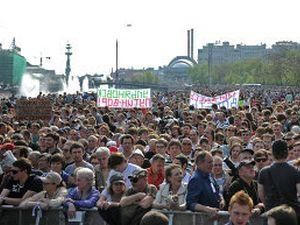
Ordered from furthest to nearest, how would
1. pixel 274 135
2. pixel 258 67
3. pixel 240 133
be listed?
pixel 258 67
pixel 240 133
pixel 274 135

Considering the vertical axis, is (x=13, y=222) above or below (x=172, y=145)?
below

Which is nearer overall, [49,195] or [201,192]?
[201,192]

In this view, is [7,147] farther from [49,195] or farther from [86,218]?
[86,218]

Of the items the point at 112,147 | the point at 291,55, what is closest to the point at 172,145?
the point at 112,147

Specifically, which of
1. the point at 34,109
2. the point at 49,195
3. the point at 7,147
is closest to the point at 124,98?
the point at 34,109

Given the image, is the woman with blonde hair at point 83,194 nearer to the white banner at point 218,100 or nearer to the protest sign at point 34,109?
the protest sign at point 34,109

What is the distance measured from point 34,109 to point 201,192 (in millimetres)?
12957

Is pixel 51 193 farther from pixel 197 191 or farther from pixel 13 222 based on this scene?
pixel 197 191

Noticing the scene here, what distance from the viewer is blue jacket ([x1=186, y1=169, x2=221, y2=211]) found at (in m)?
9.50

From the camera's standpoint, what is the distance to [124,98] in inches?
1155

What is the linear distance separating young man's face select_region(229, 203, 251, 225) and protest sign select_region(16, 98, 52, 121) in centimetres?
1496

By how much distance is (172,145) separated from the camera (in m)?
13.2

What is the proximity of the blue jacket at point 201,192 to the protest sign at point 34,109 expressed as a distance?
1253 cm

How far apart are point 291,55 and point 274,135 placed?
125 meters
